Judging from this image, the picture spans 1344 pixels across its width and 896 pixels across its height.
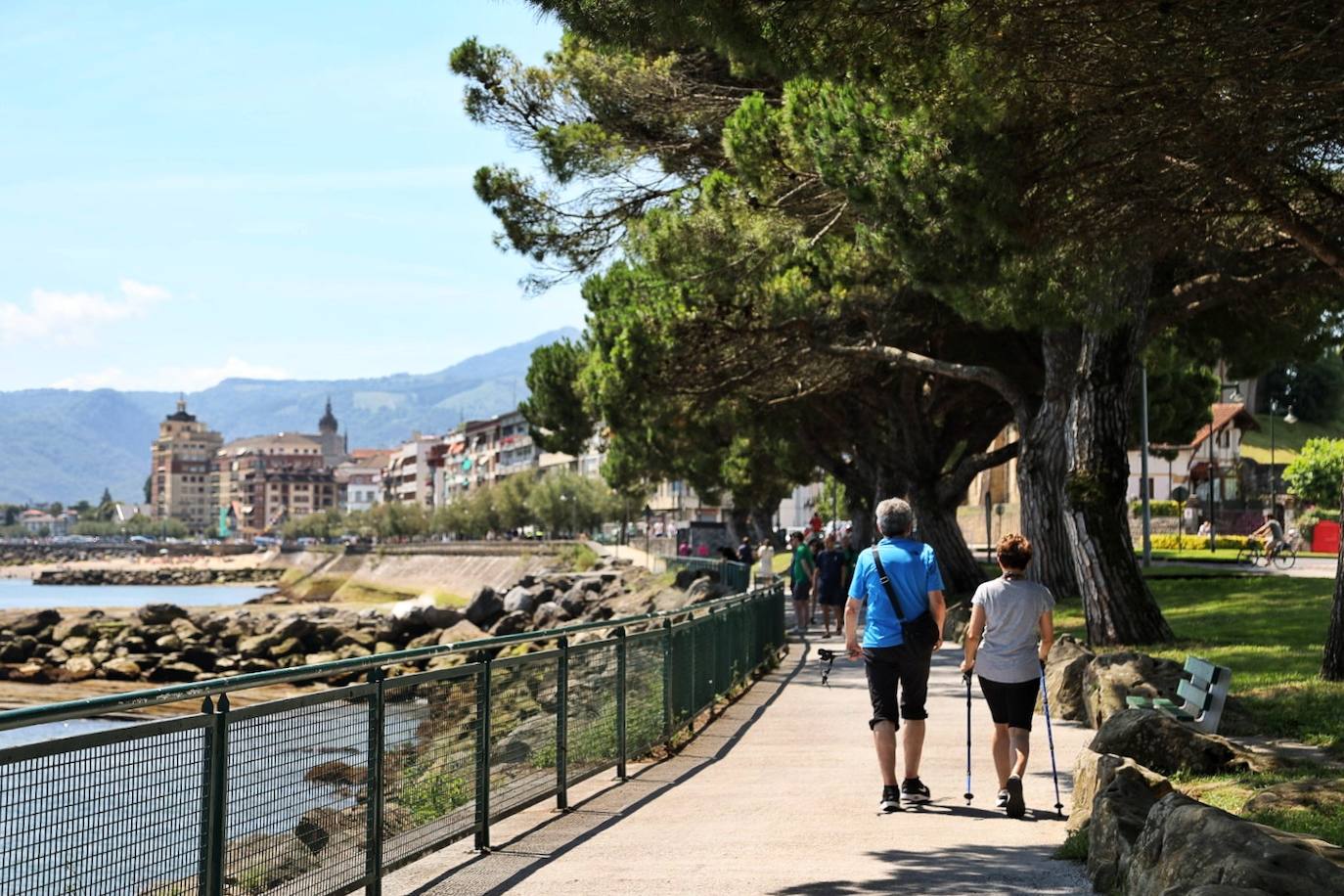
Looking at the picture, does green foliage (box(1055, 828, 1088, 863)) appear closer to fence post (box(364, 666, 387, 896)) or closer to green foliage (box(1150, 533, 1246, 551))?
fence post (box(364, 666, 387, 896))

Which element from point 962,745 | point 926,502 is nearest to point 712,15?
point 962,745

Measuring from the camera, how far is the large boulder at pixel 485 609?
53.8 metres

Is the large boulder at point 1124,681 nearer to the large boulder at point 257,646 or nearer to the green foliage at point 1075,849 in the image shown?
the green foliage at point 1075,849

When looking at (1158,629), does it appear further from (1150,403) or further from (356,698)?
(1150,403)

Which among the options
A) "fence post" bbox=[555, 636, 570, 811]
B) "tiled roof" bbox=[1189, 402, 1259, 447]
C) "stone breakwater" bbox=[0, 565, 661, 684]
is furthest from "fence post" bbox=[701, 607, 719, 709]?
"tiled roof" bbox=[1189, 402, 1259, 447]

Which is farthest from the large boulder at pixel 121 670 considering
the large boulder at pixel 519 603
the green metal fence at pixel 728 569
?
the large boulder at pixel 519 603

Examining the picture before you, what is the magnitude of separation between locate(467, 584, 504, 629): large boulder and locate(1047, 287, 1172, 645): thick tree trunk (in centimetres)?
3626

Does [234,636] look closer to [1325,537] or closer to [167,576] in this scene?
[1325,537]

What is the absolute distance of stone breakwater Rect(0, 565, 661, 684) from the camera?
4212cm

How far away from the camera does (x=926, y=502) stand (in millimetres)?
33562

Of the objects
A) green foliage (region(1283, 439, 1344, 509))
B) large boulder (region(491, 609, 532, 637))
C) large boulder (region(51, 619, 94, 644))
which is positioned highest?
green foliage (region(1283, 439, 1344, 509))

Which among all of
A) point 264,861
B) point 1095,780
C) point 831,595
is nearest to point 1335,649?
point 1095,780

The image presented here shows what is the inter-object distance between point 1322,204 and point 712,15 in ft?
25.8

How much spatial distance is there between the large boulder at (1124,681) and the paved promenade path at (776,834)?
32 cm
